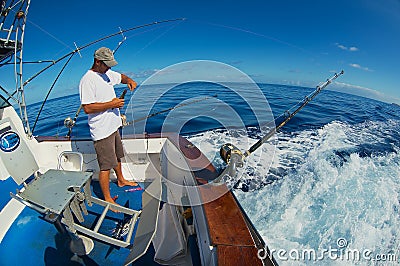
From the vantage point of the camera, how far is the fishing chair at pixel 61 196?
1290 millimetres

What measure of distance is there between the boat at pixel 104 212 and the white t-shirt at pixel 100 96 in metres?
0.40

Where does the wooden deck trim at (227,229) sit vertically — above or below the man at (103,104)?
below

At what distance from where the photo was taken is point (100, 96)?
5.74 ft

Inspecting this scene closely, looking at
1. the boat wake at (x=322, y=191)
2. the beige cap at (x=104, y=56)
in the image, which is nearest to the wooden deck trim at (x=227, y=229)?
the beige cap at (x=104, y=56)

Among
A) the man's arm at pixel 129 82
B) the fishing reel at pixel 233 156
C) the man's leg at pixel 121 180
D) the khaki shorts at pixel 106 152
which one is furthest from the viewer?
the man's leg at pixel 121 180

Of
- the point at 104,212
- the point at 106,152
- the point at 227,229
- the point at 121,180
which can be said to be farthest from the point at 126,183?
the point at 227,229

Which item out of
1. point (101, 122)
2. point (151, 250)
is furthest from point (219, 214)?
point (101, 122)

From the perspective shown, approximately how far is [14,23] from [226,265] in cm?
246

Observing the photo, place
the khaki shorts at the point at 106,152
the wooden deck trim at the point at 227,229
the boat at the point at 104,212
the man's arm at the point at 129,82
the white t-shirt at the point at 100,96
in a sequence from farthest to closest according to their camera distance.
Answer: the man's arm at the point at 129,82 < the khaki shorts at the point at 106,152 < the white t-shirt at the point at 100,96 < the boat at the point at 104,212 < the wooden deck trim at the point at 227,229

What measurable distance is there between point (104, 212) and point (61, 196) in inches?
16.0

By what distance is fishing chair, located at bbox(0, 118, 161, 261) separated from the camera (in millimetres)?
1290

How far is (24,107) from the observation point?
201 cm

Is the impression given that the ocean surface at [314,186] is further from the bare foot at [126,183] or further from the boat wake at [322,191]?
the bare foot at [126,183]

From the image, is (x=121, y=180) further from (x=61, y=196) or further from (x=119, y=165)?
(x=61, y=196)
